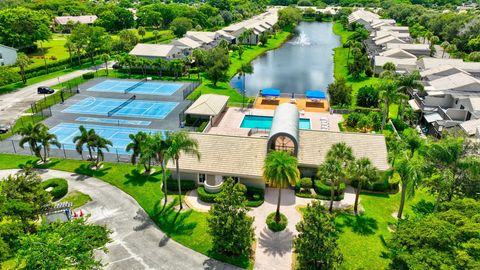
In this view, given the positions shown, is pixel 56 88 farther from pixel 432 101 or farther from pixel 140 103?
pixel 432 101

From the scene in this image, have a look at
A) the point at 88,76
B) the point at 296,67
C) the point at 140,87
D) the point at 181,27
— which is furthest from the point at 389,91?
the point at 181,27

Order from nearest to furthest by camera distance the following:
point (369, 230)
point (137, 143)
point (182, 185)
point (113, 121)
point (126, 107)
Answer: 1. point (369, 230)
2. point (182, 185)
3. point (137, 143)
4. point (113, 121)
5. point (126, 107)

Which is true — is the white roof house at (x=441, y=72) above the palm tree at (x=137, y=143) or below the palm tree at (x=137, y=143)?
above

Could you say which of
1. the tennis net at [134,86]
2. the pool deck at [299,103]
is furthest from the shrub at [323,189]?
the tennis net at [134,86]

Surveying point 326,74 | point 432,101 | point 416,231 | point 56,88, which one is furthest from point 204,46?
point 416,231

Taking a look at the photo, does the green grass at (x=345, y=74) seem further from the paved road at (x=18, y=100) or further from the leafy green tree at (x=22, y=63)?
the leafy green tree at (x=22, y=63)

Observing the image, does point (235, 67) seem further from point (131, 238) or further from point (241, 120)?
point (131, 238)

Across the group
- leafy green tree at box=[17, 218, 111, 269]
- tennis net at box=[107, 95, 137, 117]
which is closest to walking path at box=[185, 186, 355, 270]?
leafy green tree at box=[17, 218, 111, 269]
